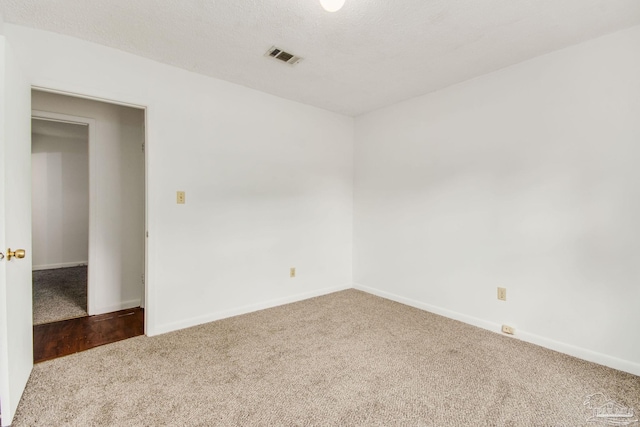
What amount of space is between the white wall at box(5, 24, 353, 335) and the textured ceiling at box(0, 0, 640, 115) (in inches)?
8.6

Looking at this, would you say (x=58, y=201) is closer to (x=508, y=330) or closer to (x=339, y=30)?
(x=339, y=30)

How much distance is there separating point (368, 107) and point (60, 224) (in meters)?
5.70

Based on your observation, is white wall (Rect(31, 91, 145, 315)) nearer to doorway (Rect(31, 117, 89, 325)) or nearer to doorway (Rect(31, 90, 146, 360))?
doorway (Rect(31, 90, 146, 360))

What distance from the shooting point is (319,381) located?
74.3 inches

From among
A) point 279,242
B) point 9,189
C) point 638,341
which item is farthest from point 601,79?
point 9,189

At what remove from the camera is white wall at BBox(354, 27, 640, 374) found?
205cm

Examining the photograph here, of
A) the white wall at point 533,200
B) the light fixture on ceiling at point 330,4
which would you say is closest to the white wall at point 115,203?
the light fixture on ceiling at point 330,4

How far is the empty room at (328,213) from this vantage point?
1730 millimetres

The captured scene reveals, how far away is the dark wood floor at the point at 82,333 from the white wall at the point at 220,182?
1.26 feet

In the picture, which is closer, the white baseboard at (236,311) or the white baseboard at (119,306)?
the white baseboard at (236,311)

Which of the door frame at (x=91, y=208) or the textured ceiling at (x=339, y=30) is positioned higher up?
the textured ceiling at (x=339, y=30)

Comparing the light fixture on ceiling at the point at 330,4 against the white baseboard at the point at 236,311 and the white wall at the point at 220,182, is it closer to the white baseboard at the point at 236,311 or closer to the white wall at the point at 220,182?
the white wall at the point at 220,182

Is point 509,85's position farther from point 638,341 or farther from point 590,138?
point 638,341

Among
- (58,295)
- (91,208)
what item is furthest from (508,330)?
(58,295)
